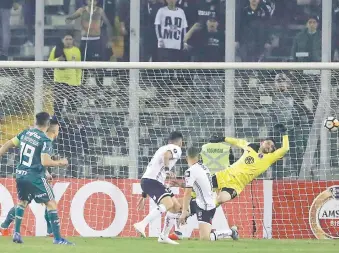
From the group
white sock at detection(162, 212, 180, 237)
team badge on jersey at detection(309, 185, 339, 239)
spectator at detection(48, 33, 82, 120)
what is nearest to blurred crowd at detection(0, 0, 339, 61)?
spectator at detection(48, 33, 82, 120)

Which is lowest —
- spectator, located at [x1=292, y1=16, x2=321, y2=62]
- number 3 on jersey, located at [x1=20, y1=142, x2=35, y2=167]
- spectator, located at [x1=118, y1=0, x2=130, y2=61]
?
number 3 on jersey, located at [x1=20, y1=142, x2=35, y2=167]

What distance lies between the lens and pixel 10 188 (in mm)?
20547

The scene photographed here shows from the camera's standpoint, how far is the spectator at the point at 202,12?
21938 millimetres

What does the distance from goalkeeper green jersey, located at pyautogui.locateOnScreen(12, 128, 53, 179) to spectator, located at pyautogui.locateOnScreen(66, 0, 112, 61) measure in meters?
4.64

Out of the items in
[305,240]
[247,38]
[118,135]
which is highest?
[247,38]

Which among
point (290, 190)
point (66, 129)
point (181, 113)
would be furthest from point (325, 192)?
point (66, 129)

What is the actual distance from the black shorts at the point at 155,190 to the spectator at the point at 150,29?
343 cm

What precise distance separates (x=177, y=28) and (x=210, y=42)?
0.63 metres

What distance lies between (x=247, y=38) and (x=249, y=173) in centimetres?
271

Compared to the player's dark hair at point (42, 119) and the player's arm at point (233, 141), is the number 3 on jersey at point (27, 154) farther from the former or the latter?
the player's arm at point (233, 141)

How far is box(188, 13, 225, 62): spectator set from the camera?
71.9ft

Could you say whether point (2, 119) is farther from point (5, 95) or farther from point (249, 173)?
point (249, 173)

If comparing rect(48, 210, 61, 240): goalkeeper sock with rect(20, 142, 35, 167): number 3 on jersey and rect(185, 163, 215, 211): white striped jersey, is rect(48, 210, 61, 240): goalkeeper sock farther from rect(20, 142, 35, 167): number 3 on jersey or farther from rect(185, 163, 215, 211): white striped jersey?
rect(185, 163, 215, 211): white striped jersey

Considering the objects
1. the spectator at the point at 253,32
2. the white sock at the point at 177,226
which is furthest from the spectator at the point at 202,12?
the white sock at the point at 177,226
